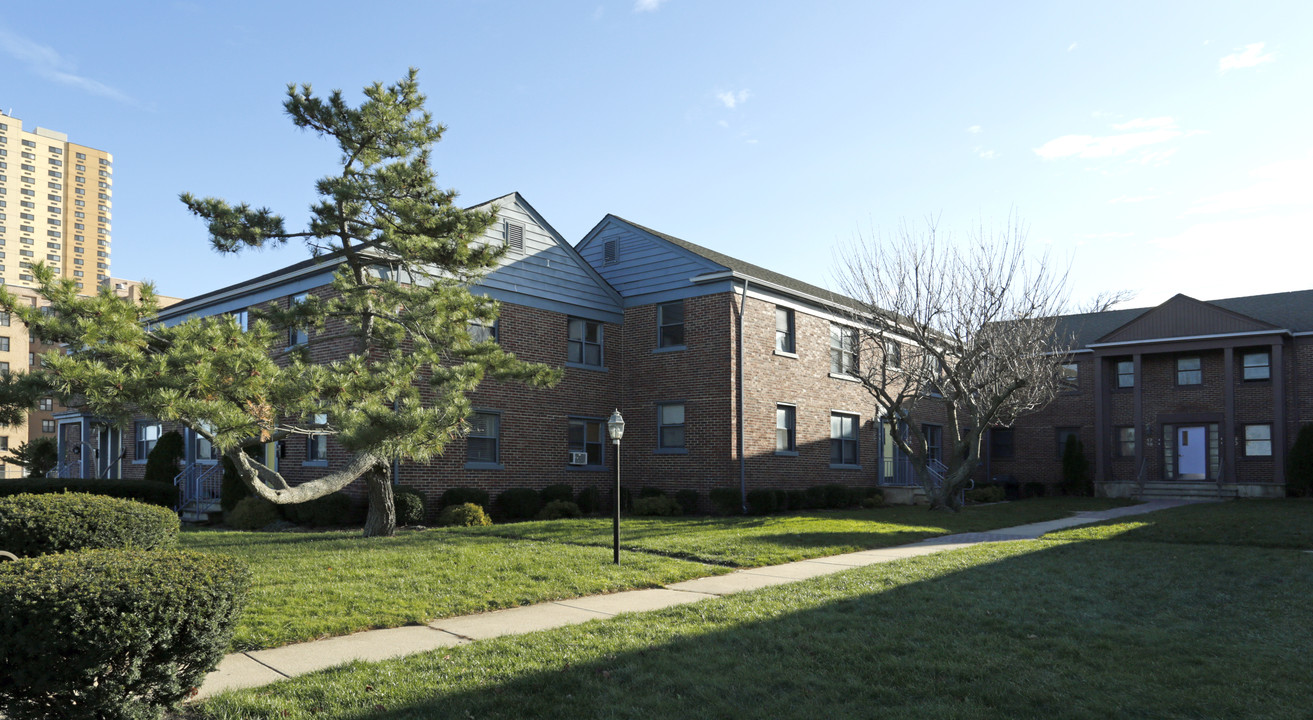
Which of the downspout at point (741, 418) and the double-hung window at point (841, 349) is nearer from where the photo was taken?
the downspout at point (741, 418)

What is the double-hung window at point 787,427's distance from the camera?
23.6 m

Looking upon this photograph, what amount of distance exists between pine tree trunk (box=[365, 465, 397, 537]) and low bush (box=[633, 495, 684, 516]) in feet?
22.7

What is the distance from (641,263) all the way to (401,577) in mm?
14731

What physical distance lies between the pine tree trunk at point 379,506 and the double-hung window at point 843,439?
14171 millimetres

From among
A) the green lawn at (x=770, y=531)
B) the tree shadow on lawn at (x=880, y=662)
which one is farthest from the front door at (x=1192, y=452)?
the tree shadow on lawn at (x=880, y=662)

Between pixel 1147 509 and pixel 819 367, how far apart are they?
9.95 metres

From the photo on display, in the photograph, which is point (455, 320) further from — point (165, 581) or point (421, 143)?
point (165, 581)

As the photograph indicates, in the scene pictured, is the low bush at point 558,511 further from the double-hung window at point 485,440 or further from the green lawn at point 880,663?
the green lawn at point 880,663

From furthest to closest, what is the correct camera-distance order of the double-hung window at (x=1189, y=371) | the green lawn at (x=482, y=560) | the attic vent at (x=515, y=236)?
1. the double-hung window at (x=1189, y=371)
2. the attic vent at (x=515, y=236)
3. the green lawn at (x=482, y=560)

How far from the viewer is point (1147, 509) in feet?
80.5

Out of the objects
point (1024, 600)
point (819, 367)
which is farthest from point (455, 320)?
point (819, 367)

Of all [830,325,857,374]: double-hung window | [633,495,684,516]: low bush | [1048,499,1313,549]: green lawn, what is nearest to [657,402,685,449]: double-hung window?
[633,495,684,516]: low bush

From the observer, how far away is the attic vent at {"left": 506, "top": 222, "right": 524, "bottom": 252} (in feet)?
70.0

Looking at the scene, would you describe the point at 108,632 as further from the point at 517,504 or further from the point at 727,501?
the point at 727,501
